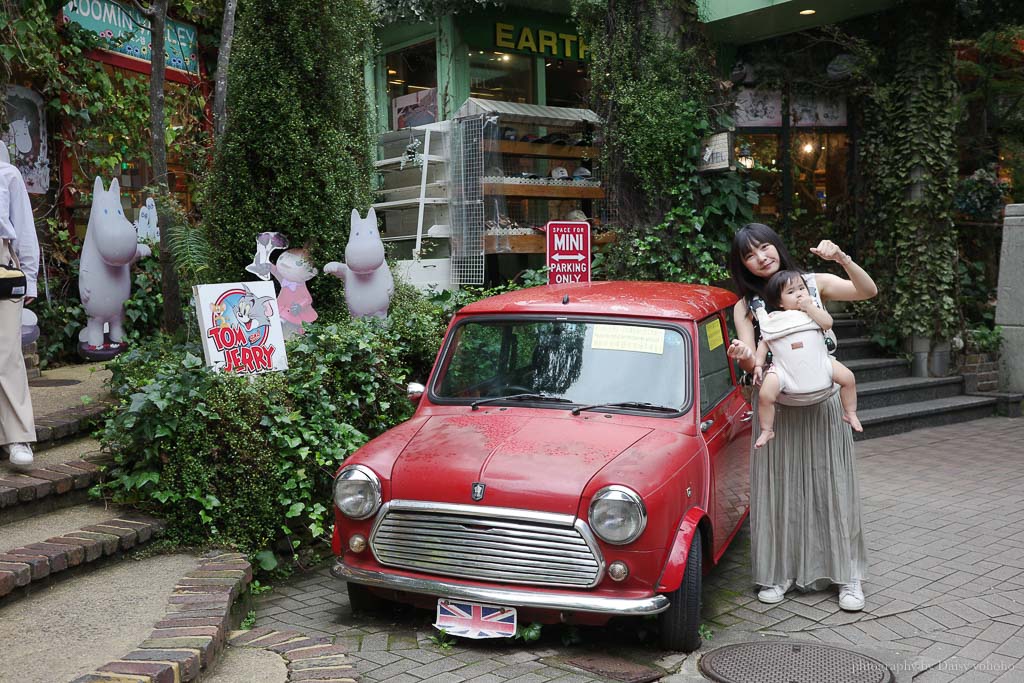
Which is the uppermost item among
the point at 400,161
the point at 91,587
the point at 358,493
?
the point at 400,161

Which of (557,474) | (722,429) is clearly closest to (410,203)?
(722,429)

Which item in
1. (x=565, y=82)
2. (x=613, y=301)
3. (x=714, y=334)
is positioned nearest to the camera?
(x=613, y=301)

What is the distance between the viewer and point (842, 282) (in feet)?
16.2

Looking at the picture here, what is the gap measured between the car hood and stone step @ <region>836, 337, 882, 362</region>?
260 inches

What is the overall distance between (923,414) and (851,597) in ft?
17.9

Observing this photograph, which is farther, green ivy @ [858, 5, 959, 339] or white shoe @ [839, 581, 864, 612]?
green ivy @ [858, 5, 959, 339]

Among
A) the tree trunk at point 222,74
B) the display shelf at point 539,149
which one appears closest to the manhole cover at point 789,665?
the tree trunk at point 222,74

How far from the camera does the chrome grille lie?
13.3 ft

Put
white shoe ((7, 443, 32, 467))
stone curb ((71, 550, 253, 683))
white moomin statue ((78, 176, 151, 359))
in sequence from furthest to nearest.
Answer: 1. white moomin statue ((78, 176, 151, 359))
2. white shoe ((7, 443, 32, 467))
3. stone curb ((71, 550, 253, 683))

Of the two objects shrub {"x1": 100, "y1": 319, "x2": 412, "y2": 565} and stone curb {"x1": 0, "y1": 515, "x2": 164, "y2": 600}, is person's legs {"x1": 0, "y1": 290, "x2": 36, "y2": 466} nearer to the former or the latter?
shrub {"x1": 100, "y1": 319, "x2": 412, "y2": 565}

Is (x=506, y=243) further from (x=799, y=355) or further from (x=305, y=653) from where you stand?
(x=305, y=653)

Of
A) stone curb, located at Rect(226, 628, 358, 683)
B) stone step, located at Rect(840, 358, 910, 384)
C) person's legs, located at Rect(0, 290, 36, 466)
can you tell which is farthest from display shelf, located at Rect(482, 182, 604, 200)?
stone curb, located at Rect(226, 628, 358, 683)

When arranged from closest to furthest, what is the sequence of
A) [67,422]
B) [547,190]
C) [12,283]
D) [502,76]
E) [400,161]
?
[12,283]
[67,422]
[547,190]
[400,161]
[502,76]

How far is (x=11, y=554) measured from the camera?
4.38m
